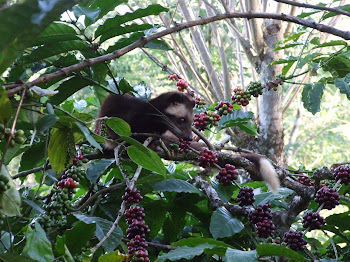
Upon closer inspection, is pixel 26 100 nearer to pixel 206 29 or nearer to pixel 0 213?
pixel 0 213

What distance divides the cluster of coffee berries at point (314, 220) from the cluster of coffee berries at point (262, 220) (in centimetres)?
12

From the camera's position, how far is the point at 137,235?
47.3 inches

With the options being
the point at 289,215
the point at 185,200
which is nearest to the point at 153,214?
the point at 185,200

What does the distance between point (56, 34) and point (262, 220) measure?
863 millimetres

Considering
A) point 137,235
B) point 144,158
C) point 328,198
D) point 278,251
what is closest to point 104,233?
point 137,235

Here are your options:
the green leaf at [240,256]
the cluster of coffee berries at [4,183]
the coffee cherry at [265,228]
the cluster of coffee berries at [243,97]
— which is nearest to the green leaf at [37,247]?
the cluster of coffee berries at [4,183]

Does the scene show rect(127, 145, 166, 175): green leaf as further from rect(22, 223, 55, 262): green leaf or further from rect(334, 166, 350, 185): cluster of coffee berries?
rect(334, 166, 350, 185): cluster of coffee berries

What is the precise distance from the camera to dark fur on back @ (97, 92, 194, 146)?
2526 mm

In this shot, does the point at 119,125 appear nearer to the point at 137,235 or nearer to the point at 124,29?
the point at 137,235

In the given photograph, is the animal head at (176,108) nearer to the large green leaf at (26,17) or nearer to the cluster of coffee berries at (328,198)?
the cluster of coffee berries at (328,198)

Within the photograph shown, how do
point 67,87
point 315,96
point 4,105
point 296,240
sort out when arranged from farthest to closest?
point 315,96 → point 67,87 → point 296,240 → point 4,105

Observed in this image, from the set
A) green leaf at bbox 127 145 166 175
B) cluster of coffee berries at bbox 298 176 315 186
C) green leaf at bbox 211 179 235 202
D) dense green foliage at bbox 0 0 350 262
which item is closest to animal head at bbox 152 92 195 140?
dense green foliage at bbox 0 0 350 262

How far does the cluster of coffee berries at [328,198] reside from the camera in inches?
53.7

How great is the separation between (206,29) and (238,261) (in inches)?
189
